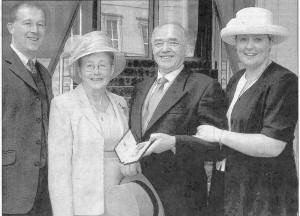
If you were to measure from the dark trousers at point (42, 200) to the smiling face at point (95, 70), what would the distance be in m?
0.49

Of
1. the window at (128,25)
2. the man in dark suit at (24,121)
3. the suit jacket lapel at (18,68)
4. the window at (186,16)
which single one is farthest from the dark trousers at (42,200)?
the window at (186,16)

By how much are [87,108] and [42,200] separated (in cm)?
53

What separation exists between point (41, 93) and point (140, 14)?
846 mm

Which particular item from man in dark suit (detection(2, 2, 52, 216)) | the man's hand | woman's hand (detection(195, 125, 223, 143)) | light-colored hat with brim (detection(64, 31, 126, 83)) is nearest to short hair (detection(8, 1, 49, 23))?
man in dark suit (detection(2, 2, 52, 216))

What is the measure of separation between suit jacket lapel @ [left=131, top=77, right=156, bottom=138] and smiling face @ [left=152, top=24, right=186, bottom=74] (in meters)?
0.14

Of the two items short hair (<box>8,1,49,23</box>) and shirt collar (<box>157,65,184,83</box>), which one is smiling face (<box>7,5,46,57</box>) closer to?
short hair (<box>8,1,49,23</box>)

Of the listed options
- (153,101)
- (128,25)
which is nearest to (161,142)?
(153,101)

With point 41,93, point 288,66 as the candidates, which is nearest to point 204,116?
point 288,66

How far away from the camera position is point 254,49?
235cm

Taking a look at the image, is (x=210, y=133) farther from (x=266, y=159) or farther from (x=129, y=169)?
(x=129, y=169)

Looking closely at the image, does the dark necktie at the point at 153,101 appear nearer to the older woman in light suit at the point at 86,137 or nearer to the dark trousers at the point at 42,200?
the older woman in light suit at the point at 86,137

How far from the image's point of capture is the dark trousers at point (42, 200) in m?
2.46

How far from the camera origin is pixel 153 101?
8.00ft

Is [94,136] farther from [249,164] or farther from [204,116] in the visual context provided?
[249,164]
